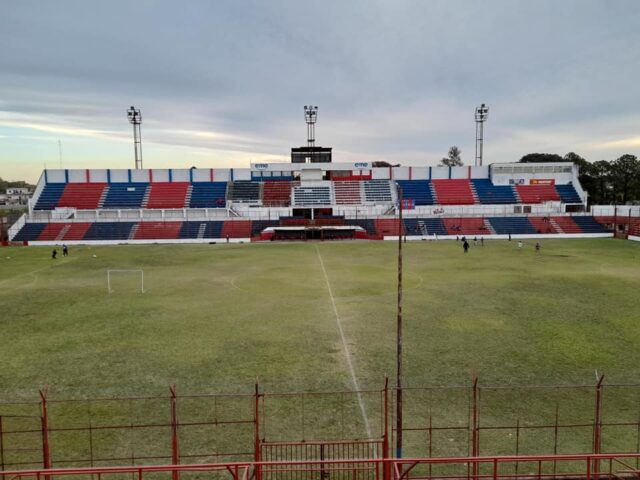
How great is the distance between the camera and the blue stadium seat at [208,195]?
87.4 meters

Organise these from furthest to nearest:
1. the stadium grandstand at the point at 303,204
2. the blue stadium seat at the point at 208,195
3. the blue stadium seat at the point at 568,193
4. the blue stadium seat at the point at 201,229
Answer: the blue stadium seat at the point at 208,195, the blue stadium seat at the point at 568,193, the stadium grandstand at the point at 303,204, the blue stadium seat at the point at 201,229

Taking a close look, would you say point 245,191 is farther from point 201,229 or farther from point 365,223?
point 365,223

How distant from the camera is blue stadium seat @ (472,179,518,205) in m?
88.0

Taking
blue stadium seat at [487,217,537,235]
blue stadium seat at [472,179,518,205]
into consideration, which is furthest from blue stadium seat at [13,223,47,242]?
blue stadium seat at [472,179,518,205]

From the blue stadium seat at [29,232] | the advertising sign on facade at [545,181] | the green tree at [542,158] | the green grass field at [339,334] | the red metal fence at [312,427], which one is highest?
the green tree at [542,158]

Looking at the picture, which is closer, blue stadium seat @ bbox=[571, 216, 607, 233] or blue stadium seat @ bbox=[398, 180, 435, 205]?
blue stadium seat @ bbox=[571, 216, 607, 233]

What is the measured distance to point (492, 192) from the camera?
9088cm

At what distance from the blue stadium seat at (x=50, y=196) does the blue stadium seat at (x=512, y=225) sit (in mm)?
79405

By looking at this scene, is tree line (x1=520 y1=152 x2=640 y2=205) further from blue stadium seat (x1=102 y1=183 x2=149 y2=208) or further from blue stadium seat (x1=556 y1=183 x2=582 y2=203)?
blue stadium seat (x1=102 y1=183 x2=149 y2=208)

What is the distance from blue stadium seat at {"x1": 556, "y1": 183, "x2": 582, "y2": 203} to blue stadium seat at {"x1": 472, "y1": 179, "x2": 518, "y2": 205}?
9.07 meters

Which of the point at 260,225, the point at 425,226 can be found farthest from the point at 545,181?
the point at 260,225

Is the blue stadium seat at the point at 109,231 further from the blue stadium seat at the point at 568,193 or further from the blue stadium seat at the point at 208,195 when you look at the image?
the blue stadium seat at the point at 568,193

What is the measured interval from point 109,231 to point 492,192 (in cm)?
7159

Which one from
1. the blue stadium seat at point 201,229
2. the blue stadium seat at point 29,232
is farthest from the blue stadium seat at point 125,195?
the blue stadium seat at point 201,229
